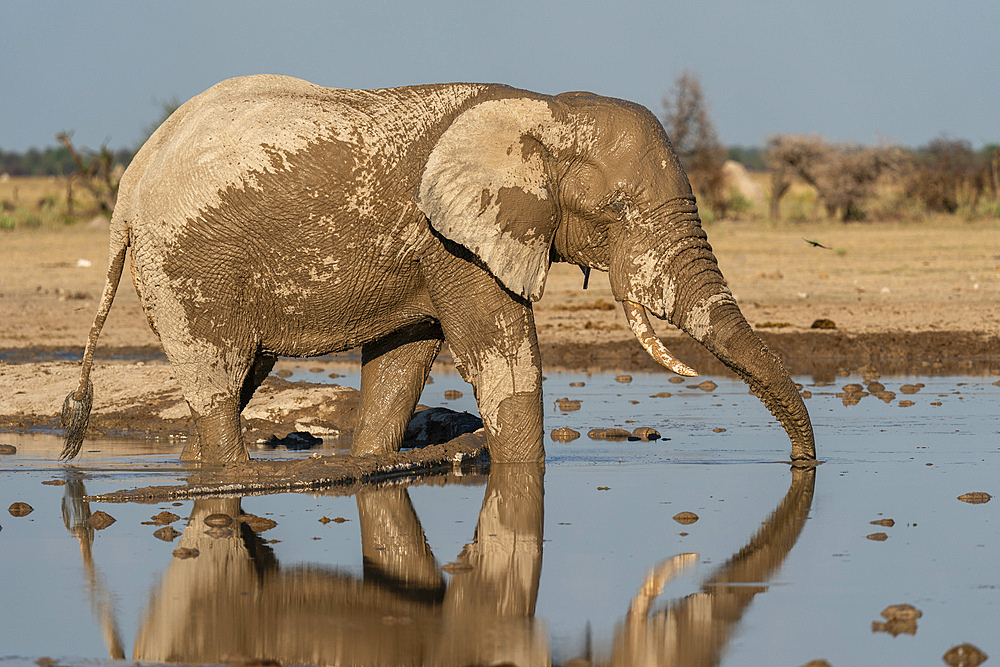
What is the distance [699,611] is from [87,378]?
5.39 meters

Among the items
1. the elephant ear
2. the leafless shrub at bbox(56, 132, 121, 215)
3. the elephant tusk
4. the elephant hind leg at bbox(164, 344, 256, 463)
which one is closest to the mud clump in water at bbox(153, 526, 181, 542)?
the elephant hind leg at bbox(164, 344, 256, 463)

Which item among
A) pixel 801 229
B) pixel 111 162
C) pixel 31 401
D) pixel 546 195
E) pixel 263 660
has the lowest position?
pixel 263 660

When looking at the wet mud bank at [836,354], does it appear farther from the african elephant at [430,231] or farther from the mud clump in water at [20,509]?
the mud clump in water at [20,509]

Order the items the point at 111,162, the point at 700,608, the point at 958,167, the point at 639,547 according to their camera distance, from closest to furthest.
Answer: the point at 700,608
the point at 639,547
the point at 111,162
the point at 958,167

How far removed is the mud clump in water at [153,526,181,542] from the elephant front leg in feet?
8.41

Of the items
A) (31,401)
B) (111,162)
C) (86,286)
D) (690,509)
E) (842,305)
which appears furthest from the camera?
(111,162)

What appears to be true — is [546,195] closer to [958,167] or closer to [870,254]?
[870,254]

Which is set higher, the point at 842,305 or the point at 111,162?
the point at 111,162

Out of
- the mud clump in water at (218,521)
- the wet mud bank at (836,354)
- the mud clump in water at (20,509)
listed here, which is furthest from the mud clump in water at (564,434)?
the wet mud bank at (836,354)

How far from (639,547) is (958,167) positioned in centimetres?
4343

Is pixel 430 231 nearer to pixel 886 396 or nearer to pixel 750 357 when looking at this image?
pixel 750 357

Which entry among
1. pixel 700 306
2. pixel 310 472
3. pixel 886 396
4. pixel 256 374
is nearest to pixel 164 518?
pixel 310 472

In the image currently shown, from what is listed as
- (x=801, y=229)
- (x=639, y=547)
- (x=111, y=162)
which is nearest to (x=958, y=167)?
(x=801, y=229)

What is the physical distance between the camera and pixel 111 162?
38812 mm
